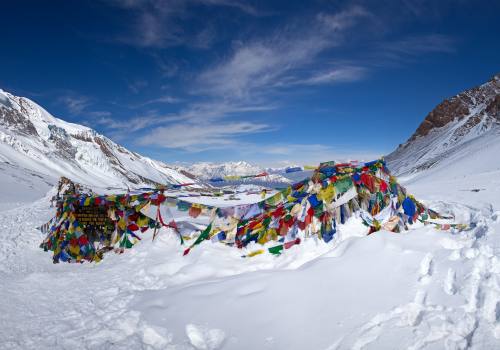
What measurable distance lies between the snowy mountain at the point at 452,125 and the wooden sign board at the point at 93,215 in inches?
3228

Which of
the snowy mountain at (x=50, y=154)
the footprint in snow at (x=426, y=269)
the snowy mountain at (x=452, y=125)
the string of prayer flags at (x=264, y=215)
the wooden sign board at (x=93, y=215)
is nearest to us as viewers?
the footprint in snow at (x=426, y=269)

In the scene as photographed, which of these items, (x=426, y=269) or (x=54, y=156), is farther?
(x=54, y=156)

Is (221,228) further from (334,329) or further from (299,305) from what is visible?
(334,329)

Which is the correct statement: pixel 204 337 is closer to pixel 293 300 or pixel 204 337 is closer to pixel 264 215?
pixel 293 300

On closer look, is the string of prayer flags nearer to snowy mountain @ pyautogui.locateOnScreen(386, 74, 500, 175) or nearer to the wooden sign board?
the wooden sign board

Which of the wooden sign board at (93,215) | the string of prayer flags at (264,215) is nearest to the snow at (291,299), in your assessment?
the string of prayer flags at (264,215)

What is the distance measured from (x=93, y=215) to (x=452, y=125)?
125m

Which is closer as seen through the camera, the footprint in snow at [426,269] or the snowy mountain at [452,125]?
the footprint in snow at [426,269]

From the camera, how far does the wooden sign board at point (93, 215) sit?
8453mm

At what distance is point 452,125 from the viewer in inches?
4304

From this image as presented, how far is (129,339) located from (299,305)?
2.09m

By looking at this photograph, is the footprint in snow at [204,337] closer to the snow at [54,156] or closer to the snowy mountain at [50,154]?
the snow at [54,156]

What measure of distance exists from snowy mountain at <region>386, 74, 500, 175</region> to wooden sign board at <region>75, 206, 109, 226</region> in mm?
81995

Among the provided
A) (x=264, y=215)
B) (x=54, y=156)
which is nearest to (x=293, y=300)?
(x=264, y=215)
